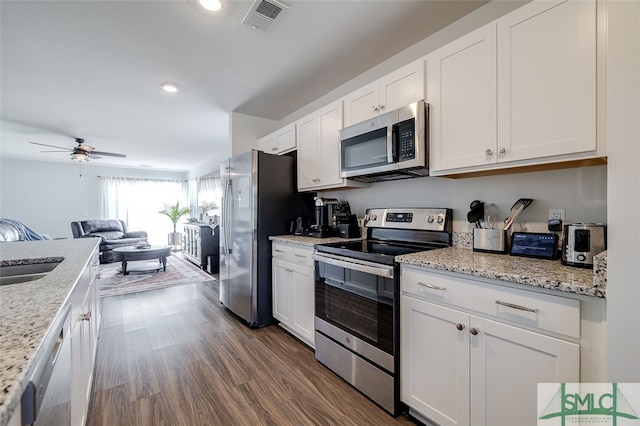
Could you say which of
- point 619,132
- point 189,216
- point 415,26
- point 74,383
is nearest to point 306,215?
point 415,26

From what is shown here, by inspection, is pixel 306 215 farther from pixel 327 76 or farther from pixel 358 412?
pixel 358 412

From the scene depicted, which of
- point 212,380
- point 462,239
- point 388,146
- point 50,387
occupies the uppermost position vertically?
point 388,146

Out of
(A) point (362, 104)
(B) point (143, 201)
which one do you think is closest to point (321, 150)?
(A) point (362, 104)

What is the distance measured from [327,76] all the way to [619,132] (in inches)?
91.2

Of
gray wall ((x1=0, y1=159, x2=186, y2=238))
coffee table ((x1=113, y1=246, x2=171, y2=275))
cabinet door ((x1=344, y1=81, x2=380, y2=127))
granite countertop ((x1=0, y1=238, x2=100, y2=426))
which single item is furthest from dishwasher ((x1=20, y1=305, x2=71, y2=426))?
gray wall ((x1=0, y1=159, x2=186, y2=238))

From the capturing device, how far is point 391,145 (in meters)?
1.86

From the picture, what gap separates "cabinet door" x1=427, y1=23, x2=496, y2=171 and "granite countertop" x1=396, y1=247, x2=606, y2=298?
20.9 inches

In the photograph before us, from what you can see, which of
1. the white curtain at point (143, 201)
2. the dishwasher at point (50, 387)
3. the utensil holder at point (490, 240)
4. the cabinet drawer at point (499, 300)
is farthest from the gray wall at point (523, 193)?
the white curtain at point (143, 201)

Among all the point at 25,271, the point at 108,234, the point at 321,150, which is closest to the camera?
the point at 25,271

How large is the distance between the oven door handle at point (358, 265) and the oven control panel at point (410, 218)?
0.64m

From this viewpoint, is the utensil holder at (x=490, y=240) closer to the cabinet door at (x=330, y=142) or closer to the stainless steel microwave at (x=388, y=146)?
the stainless steel microwave at (x=388, y=146)

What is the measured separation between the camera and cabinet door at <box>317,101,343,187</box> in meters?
2.40

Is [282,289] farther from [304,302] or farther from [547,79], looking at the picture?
[547,79]
